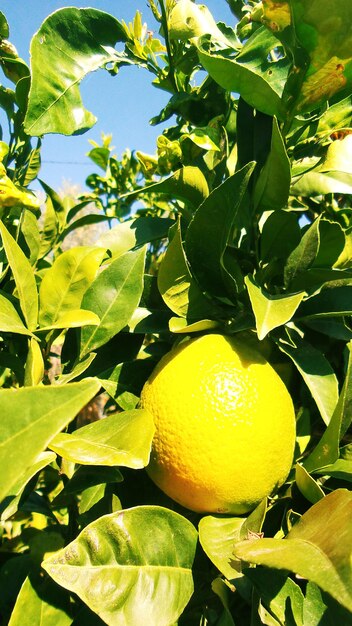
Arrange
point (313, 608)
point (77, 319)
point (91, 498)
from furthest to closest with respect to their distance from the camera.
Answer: point (91, 498), point (77, 319), point (313, 608)

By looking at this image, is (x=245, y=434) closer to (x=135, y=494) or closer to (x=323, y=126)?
(x=135, y=494)

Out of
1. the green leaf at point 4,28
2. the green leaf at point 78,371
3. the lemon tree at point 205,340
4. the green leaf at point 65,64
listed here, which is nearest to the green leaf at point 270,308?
the lemon tree at point 205,340

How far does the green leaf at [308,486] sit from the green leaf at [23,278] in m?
0.37

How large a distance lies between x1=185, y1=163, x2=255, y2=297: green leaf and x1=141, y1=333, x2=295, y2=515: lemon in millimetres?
A: 98

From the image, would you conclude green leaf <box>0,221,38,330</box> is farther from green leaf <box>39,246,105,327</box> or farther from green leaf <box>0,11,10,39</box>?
green leaf <box>0,11,10,39</box>

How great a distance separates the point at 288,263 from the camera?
27.0 inches

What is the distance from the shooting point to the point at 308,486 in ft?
2.01

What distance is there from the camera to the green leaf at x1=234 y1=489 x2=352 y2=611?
40 centimetres

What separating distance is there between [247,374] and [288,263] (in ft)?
0.50

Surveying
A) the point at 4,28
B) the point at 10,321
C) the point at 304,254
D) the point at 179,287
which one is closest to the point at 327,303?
the point at 304,254

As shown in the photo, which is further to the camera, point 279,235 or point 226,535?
point 279,235

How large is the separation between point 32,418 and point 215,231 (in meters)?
0.36

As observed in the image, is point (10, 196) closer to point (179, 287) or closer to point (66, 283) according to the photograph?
point (66, 283)

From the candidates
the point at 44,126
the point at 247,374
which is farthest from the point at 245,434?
the point at 44,126
